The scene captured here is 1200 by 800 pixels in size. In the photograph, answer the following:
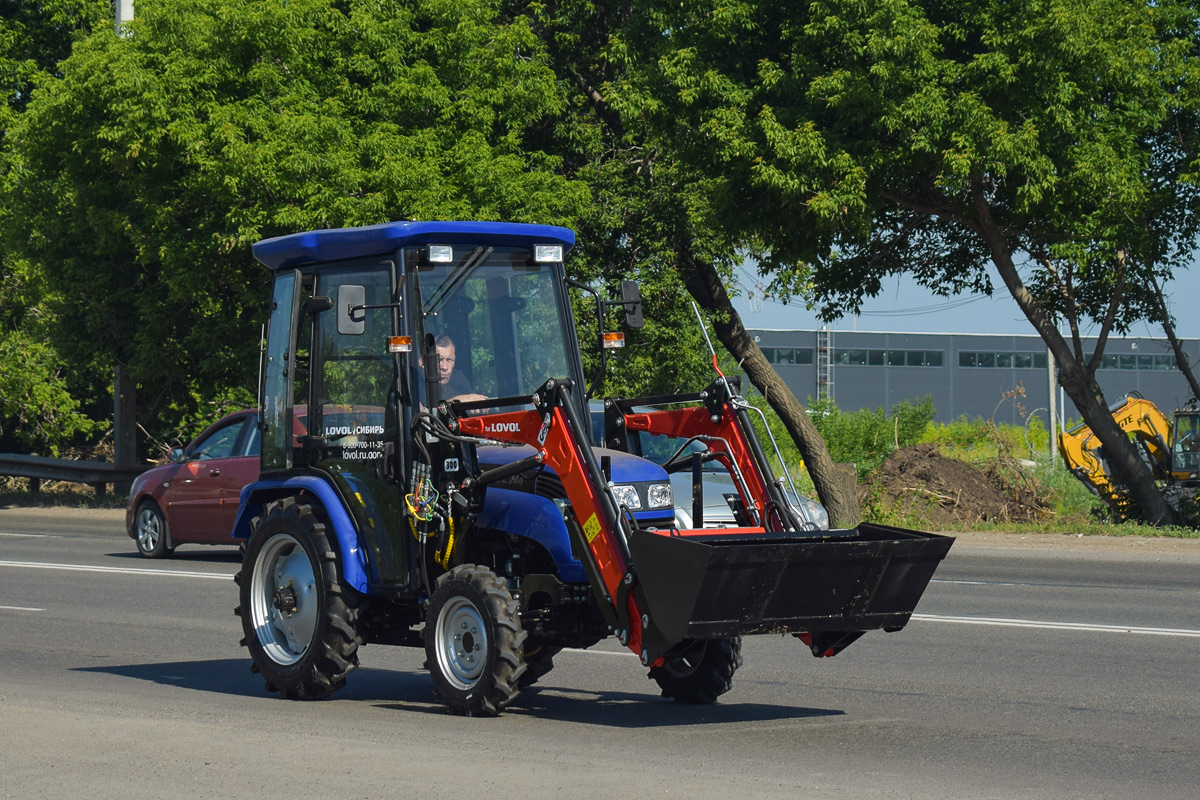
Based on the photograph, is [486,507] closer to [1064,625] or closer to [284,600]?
[284,600]

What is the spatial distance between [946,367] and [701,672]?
273ft

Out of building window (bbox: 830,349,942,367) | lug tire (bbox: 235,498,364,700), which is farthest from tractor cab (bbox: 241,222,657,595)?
building window (bbox: 830,349,942,367)

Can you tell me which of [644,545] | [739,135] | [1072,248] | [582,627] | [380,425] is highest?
[739,135]

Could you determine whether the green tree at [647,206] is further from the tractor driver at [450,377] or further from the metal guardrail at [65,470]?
the tractor driver at [450,377]

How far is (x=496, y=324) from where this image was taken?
8.59 m

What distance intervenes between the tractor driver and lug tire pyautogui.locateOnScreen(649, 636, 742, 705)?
1.84 metres

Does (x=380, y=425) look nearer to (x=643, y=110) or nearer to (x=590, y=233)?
(x=643, y=110)

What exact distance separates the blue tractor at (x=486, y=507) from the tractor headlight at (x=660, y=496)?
0.04 ft

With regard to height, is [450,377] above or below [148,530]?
above

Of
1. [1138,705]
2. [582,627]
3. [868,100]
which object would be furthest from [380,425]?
[868,100]

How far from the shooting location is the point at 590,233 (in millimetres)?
27453

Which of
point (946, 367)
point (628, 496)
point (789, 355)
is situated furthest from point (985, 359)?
point (628, 496)

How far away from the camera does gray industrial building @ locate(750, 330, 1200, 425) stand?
8762 cm

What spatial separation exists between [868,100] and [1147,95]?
13.9 feet
